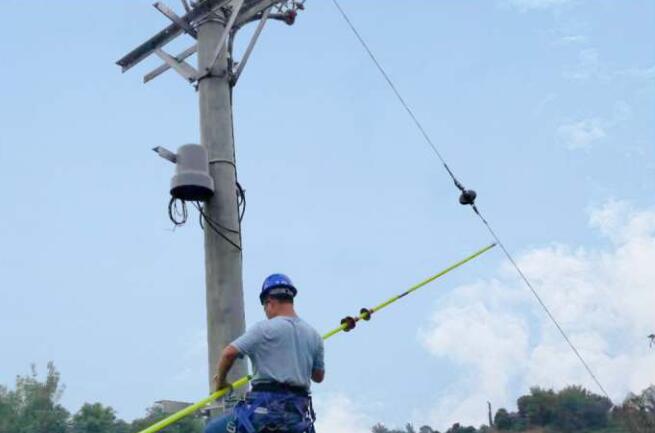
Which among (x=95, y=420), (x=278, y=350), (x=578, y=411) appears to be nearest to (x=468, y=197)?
(x=278, y=350)

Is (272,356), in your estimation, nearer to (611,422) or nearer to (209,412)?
(209,412)

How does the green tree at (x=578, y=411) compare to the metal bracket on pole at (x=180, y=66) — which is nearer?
the metal bracket on pole at (x=180, y=66)

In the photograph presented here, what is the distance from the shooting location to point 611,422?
7956 cm

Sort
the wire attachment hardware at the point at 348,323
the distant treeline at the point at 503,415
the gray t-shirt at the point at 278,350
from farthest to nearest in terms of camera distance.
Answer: the distant treeline at the point at 503,415, the wire attachment hardware at the point at 348,323, the gray t-shirt at the point at 278,350

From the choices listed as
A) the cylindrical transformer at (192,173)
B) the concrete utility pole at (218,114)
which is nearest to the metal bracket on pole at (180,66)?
the concrete utility pole at (218,114)

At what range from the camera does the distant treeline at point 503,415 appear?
5871cm

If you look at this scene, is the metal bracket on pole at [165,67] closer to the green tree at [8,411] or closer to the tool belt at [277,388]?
the tool belt at [277,388]

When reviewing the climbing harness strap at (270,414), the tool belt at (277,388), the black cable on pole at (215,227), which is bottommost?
the climbing harness strap at (270,414)

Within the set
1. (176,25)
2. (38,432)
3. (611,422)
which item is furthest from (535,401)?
(176,25)

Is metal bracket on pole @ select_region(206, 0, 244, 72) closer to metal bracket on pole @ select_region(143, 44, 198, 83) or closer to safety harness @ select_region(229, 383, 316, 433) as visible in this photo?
metal bracket on pole @ select_region(143, 44, 198, 83)

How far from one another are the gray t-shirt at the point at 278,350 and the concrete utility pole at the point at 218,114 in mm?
1848

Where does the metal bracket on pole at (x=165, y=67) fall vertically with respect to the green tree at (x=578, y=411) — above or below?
below

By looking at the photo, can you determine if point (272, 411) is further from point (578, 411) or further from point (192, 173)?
point (578, 411)

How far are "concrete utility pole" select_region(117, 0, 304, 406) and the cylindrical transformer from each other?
0.18m
